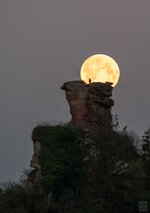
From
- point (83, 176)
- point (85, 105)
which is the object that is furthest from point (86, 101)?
point (83, 176)

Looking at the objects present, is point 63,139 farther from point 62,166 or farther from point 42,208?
point 42,208

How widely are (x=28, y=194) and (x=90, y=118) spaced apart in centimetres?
941

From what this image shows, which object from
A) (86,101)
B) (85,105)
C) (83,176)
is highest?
(86,101)

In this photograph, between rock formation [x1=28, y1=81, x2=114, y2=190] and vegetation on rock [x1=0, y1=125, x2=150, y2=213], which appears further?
rock formation [x1=28, y1=81, x2=114, y2=190]

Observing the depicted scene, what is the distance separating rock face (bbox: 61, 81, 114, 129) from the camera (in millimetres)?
58844

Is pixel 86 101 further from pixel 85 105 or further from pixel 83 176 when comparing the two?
pixel 83 176

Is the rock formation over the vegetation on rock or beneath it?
over

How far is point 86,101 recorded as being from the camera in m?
58.8

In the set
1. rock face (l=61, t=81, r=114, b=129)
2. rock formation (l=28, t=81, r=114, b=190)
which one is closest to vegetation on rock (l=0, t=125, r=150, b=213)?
rock formation (l=28, t=81, r=114, b=190)

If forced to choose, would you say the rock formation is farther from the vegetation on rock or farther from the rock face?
the vegetation on rock

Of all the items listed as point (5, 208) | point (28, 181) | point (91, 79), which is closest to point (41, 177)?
point (28, 181)

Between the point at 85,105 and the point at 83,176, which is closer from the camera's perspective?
the point at 83,176

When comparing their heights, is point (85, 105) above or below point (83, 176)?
above

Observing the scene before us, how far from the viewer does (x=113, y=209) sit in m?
52.1
